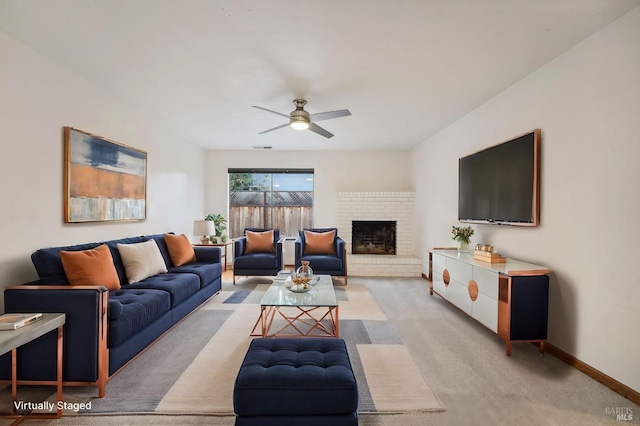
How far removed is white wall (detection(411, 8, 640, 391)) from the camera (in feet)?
6.61

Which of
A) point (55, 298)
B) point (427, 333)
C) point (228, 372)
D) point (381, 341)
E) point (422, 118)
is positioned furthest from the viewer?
point (422, 118)

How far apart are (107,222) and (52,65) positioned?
1601 millimetres

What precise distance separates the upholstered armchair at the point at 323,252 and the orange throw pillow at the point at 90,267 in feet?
9.27

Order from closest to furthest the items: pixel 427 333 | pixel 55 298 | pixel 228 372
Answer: pixel 55 298
pixel 228 372
pixel 427 333

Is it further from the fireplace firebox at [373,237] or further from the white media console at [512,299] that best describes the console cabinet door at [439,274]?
the fireplace firebox at [373,237]

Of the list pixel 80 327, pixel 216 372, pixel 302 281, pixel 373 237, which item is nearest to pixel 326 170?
pixel 373 237

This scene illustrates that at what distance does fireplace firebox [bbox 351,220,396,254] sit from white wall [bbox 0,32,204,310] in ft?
14.0

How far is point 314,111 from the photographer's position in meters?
3.95

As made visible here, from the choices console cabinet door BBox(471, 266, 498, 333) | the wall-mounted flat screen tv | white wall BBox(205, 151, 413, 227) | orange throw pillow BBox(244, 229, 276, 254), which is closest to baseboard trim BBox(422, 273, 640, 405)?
console cabinet door BBox(471, 266, 498, 333)

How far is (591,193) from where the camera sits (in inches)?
89.7

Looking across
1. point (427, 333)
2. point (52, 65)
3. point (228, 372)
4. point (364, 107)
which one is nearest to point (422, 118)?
point (364, 107)

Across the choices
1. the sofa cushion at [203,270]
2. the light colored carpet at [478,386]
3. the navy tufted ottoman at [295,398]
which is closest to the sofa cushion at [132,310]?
the light colored carpet at [478,386]

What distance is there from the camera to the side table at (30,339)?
159cm

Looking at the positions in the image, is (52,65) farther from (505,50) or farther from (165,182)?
(505,50)
